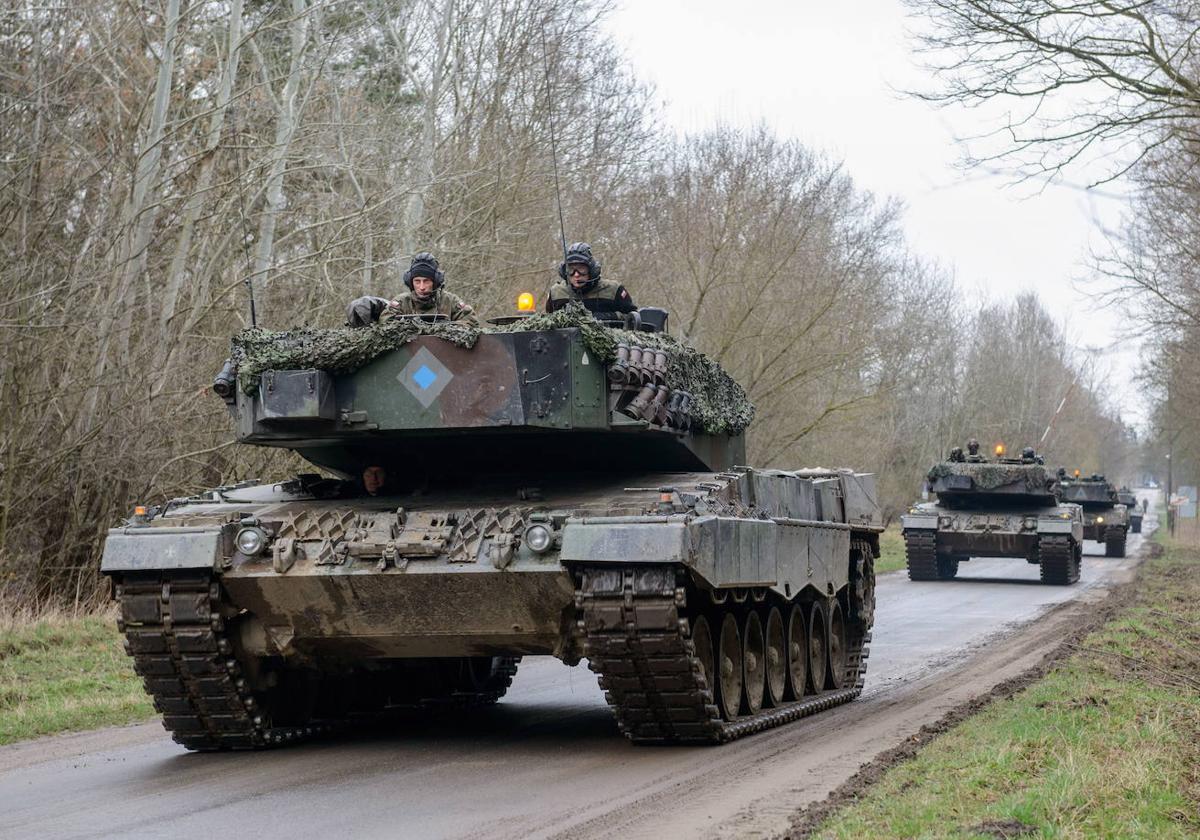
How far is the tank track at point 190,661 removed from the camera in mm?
9930

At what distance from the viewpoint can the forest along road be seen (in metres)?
7.80

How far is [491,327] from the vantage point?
10.7 meters

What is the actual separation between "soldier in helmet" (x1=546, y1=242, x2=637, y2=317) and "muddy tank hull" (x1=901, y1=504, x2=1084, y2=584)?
18.5 metres

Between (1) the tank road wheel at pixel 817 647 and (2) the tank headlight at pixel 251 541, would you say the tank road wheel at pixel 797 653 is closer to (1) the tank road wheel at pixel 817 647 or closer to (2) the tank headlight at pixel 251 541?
(1) the tank road wheel at pixel 817 647

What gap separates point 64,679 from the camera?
14016mm

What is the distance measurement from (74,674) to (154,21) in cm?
1233

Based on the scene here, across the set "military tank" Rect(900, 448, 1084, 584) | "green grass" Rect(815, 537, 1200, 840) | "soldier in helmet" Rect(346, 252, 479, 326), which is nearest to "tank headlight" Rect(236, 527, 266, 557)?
"soldier in helmet" Rect(346, 252, 479, 326)

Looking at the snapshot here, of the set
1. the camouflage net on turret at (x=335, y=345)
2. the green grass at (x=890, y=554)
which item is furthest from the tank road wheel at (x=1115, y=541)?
the camouflage net on turret at (x=335, y=345)

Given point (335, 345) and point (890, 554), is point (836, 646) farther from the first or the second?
point (890, 554)

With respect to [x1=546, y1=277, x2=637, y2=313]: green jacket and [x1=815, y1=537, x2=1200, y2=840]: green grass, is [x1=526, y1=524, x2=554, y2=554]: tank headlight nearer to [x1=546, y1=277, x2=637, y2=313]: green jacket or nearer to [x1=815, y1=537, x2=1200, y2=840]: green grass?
[x1=815, y1=537, x2=1200, y2=840]: green grass

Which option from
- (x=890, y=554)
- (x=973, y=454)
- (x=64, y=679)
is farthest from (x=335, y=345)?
(x=890, y=554)

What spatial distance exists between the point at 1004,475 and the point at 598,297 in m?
18.7

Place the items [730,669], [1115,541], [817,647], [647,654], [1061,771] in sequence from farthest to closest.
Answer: [1115,541], [817,647], [730,669], [647,654], [1061,771]

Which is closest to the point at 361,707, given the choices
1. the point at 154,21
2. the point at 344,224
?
the point at 344,224
